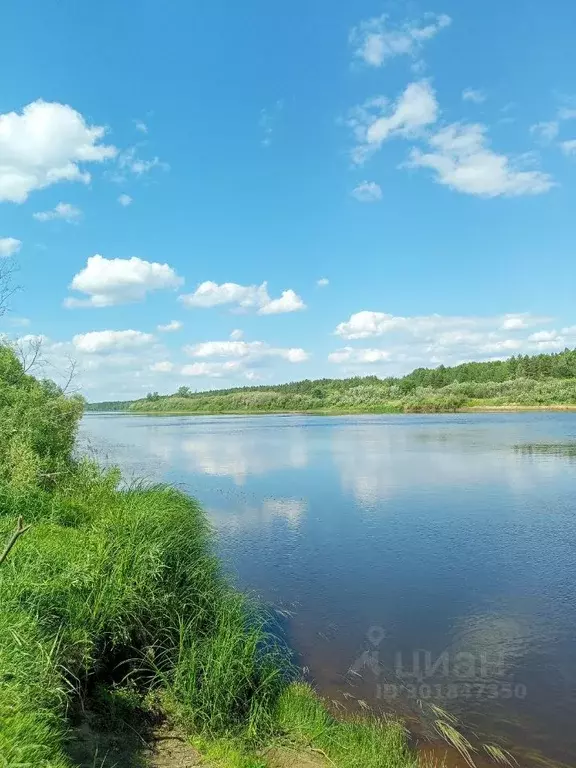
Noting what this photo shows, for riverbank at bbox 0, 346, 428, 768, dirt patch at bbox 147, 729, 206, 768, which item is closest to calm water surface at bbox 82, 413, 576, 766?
riverbank at bbox 0, 346, 428, 768

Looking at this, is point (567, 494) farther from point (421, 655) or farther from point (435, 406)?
point (435, 406)

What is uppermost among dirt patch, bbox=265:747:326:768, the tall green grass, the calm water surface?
the tall green grass

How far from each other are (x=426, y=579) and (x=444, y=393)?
298ft

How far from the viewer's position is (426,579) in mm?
12648

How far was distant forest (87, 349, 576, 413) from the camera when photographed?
3580 inches

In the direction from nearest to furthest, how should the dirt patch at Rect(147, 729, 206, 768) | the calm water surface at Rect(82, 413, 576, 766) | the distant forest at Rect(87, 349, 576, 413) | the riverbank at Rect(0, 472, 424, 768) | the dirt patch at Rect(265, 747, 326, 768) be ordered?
the riverbank at Rect(0, 472, 424, 768)
the dirt patch at Rect(147, 729, 206, 768)
the dirt patch at Rect(265, 747, 326, 768)
the calm water surface at Rect(82, 413, 576, 766)
the distant forest at Rect(87, 349, 576, 413)

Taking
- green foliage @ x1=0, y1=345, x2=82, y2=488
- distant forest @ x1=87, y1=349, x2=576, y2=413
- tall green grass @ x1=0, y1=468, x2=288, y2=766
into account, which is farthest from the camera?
distant forest @ x1=87, y1=349, x2=576, y2=413

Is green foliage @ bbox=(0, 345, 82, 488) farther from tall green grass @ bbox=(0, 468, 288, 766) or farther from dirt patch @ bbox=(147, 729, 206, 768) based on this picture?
dirt patch @ bbox=(147, 729, 206, 768)

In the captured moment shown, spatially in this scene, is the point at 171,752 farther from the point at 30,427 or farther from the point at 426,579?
the point at 30,427

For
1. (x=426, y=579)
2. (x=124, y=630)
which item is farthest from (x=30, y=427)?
→ (x=426, y=579)

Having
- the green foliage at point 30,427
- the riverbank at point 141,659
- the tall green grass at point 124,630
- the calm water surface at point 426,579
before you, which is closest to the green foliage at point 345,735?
the riverbank at point 141,659

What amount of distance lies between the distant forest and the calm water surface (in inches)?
2553

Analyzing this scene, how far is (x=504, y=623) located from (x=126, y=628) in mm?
6787

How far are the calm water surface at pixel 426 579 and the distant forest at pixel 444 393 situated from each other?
64.9 metres
